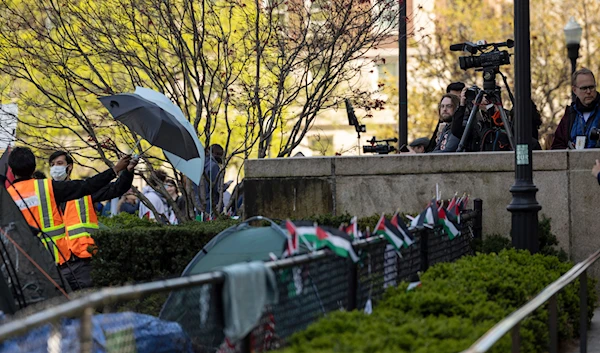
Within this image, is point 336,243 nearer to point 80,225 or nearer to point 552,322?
point 552,322

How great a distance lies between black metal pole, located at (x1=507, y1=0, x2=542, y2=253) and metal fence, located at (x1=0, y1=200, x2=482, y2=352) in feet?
7.75

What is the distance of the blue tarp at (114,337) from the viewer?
14.3 feet

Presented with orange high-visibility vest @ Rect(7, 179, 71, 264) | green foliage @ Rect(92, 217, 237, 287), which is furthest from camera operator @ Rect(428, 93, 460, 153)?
orange high-visibility vest @ Rect(7, 179, 71, 264)

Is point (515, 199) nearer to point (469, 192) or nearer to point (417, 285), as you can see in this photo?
point (469, 192)

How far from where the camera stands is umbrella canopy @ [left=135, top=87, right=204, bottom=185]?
1074 centimetres

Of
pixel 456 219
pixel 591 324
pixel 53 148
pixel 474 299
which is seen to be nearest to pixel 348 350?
pixel 474 299

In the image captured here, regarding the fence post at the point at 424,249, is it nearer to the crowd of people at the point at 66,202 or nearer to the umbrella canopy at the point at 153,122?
the crowd of people at the point at 66,202

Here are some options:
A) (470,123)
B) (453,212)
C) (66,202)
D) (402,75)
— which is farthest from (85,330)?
(402,75)

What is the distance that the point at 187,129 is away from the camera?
35.5 feet

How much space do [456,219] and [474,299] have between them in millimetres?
2427

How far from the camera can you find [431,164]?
12352 mm

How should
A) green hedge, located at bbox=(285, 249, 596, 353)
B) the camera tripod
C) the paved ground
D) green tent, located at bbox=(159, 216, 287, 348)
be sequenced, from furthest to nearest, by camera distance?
the camera tripod
the paved ground
green hedge, located at bbox=(285, 249, 596, 353)
green tent, located at bbox=(159, 216, 287, 348)

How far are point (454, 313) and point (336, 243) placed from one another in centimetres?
89

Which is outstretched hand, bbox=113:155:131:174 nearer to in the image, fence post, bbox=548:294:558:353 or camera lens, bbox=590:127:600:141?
fence post, bbox=548:294:558:353
